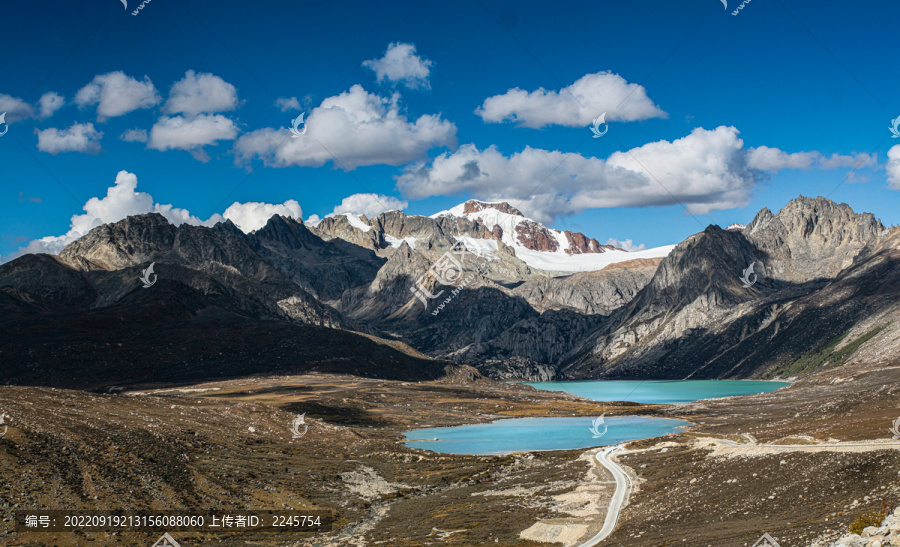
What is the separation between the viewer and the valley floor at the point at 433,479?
48156mm

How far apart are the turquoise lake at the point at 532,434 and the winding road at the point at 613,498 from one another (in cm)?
2764

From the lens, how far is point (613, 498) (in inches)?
2616

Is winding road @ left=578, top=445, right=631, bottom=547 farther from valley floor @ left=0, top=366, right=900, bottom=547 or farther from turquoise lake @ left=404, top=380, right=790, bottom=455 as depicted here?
turquoise lake @ left=404, top=380, right=790, bottom=455

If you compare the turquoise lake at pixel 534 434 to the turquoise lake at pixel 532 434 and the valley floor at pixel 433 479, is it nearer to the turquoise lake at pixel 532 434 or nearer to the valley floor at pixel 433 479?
the turquoise lake at pixel 532 434

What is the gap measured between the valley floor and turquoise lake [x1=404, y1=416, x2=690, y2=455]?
48.5 ft

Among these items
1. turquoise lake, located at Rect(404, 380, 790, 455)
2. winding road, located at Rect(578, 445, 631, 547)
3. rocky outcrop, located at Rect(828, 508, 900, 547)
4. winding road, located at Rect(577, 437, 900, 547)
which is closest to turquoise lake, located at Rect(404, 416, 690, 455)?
turquoise lake, located at Rect(404, 380, 790, 455)

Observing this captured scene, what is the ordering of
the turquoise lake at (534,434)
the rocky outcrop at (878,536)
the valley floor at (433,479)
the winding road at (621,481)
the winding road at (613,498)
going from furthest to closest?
the turquoise lake at (534,434), the winding road at (621,481), the winding road at (613,498), the valley floor at (433,479), the rocky outcrop at (878,536)

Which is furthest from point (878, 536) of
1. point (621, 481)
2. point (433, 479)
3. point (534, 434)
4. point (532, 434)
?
point (534, 434)

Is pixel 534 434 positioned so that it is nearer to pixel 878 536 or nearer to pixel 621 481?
pixel 621 481

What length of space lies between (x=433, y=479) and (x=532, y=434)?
63.2 meters

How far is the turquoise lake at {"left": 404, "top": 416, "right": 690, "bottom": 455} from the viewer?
413 feet

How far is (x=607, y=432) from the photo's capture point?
147750mm

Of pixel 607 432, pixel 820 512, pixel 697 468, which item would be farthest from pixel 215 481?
pixel 607 432

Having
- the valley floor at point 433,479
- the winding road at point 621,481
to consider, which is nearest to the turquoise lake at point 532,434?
the valley floor at point 433,479
